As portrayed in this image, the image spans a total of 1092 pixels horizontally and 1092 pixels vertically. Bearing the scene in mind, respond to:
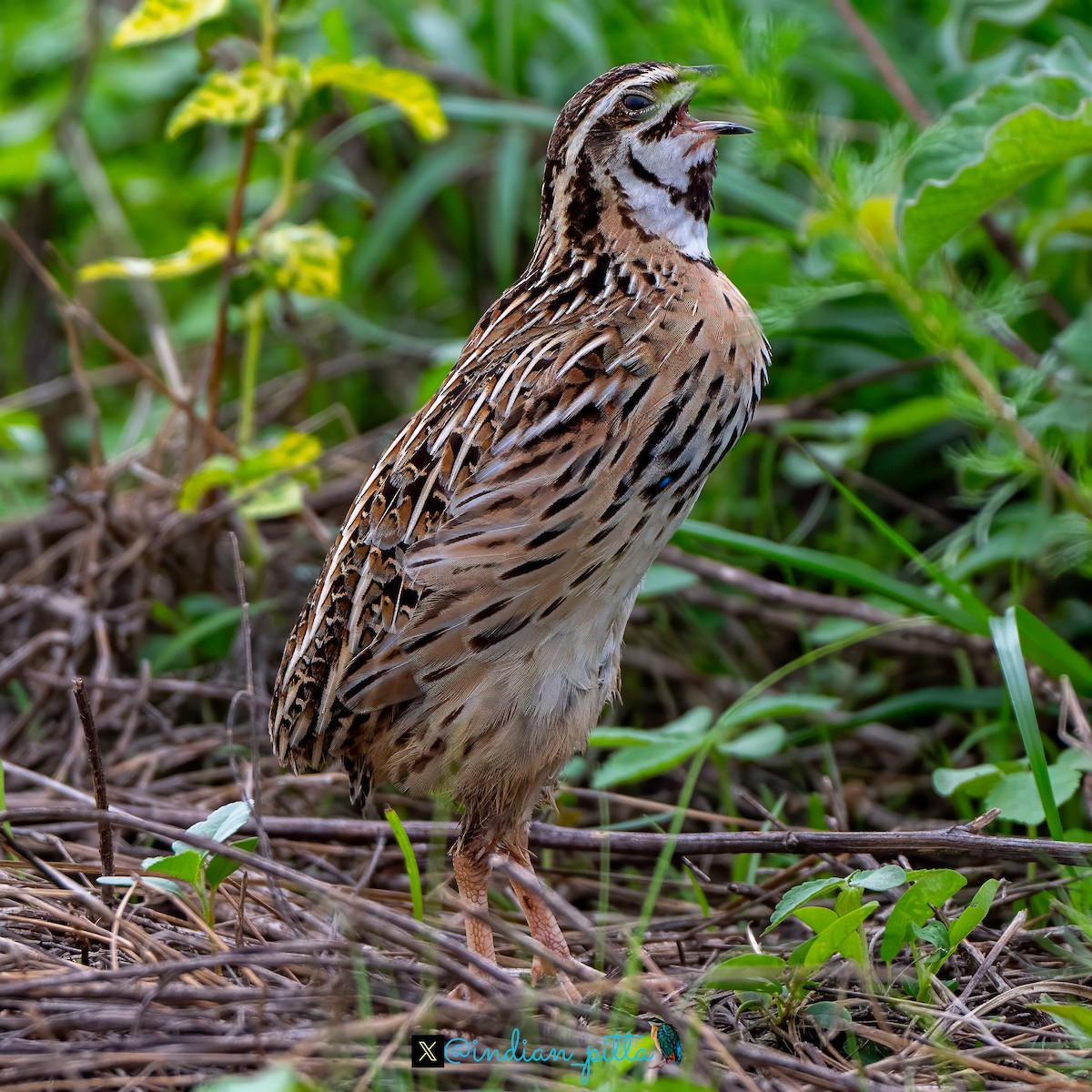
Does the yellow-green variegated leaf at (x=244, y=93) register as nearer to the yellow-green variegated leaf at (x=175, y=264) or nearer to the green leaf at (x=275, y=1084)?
the yellow-green variegated leaf at (x=175, y=264)

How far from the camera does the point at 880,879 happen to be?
2.67m

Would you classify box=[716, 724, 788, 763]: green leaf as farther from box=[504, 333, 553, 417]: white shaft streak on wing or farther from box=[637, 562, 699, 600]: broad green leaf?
box=[504, 333, 553, 417]: white shaft streak on wing

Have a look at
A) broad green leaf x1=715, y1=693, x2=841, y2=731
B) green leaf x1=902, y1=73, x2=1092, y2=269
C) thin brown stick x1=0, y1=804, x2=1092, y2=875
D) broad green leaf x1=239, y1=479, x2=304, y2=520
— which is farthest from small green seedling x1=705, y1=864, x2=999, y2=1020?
broad green leaf x1=239, y1=479, x2=304, y2=520

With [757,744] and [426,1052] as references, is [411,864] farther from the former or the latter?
[757,744]

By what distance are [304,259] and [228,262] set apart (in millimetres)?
258

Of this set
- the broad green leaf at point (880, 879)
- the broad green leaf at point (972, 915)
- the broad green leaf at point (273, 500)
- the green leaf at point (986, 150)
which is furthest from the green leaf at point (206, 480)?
the broad green leaf at point (972, 915)

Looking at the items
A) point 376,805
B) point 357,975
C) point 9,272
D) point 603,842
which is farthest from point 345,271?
point 357,975

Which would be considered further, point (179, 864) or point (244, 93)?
point (244, 93)

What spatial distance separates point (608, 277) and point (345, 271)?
3.65m

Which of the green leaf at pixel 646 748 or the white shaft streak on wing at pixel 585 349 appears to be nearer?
the white shaft streak on wing at pixel 585 349

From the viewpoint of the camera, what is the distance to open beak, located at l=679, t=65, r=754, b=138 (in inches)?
118

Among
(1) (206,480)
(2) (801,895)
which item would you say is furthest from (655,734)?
(1) (206,480)

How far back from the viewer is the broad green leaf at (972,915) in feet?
8.64

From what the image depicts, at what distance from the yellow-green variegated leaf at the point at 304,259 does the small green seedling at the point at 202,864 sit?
196cm
